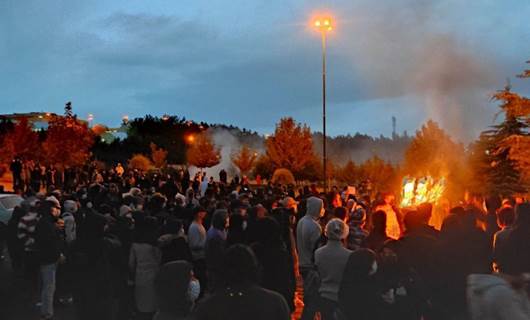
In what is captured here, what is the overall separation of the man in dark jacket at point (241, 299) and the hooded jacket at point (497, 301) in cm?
125

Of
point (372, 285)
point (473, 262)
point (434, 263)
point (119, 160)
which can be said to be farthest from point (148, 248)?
point (119, 160)

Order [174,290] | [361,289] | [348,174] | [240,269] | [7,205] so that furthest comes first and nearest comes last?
[348,174]
[7,205]
[361,289]
[174,290]
[240,269]

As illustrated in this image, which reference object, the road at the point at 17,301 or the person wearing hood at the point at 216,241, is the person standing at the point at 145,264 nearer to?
the person wearing hood at the point at 216,241

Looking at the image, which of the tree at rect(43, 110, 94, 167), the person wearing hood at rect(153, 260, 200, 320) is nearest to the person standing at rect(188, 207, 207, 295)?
the person wearing hood at rect(153, 260, 200, 320)

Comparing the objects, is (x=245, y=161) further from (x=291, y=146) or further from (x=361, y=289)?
(x=361, y=289)

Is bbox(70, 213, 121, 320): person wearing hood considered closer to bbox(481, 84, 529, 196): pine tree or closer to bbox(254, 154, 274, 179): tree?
bbox(481, 84, 529, 196): pine tree

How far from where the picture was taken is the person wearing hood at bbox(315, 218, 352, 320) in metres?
6.83

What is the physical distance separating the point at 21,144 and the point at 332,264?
50.0m

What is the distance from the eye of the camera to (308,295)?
24.8 feet

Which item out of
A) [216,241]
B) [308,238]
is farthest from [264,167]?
[216,241]

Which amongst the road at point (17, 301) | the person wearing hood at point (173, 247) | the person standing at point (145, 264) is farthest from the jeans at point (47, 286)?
the person wearing hood at point (173, 247)

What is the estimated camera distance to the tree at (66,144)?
4162 centimetres

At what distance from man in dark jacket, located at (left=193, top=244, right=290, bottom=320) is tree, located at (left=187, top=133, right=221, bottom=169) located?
55.4 meters

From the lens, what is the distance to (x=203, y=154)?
6047 centimetres
